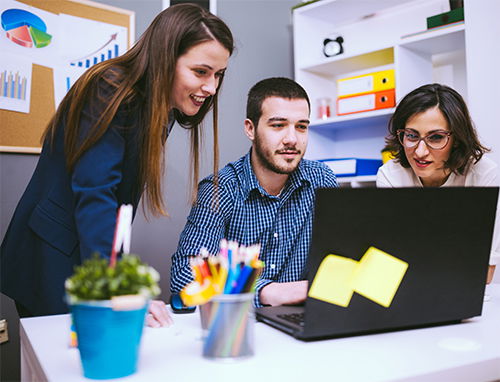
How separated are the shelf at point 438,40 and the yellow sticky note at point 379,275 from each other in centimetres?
165

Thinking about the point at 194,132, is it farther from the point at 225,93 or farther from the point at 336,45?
the point at 336,45

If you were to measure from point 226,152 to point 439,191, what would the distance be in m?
1.81

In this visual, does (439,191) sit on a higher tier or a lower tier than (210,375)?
higher

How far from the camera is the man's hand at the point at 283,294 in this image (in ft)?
3.38

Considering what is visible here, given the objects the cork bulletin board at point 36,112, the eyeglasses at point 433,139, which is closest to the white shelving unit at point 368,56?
the eyeglasses at point 433,139

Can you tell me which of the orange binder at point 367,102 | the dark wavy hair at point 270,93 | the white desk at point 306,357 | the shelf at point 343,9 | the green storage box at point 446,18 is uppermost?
the shelf at point 343,9

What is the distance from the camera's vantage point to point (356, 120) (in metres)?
2.51

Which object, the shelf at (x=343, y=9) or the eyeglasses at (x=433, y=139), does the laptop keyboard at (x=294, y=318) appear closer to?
the eyeglasses at (x=433, y=139)

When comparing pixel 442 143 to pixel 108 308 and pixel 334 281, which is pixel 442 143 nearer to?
pixel 334 281

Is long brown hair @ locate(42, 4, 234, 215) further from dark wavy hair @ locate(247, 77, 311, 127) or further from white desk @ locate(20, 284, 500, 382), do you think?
dark wavy hair @ locate(247, 77, 311, 127)

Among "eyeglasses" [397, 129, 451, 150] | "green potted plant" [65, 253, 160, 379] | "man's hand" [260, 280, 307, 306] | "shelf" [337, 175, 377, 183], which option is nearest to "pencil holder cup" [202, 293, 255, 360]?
"green potted plant" [65, 253, 160, 379]

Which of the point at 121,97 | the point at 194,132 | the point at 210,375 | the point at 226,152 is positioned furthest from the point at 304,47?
the point at 210,375

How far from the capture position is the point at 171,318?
953 mm

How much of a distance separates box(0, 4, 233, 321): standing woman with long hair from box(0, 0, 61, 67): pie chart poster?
951 millimetres
